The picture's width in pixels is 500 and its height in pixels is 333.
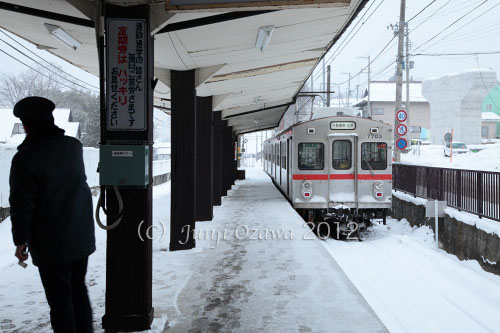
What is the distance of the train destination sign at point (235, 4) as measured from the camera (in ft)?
11.9

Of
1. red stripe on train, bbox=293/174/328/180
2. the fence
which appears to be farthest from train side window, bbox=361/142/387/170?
the fence

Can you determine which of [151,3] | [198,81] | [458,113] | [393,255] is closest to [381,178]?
[393,255]

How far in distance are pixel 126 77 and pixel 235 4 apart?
1.11 m

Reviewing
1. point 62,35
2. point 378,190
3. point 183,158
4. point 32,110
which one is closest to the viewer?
point 32,110

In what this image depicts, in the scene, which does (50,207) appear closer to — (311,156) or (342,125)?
(311,156)

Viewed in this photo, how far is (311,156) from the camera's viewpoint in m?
11.5

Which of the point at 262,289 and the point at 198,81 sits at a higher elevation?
the point at 198,81

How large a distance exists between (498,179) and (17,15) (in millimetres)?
8163

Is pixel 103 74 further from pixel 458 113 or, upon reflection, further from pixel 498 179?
pixel 458 113

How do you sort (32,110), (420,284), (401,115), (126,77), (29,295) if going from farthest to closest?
1. (401,115)
2. (420,284)
3. (29,295)
4. (126,77)
5. (32,110)

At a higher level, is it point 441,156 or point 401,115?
point 401,115

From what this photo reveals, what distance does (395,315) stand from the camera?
5.57 metres

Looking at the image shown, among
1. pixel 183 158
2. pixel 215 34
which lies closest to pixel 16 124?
pixel 183 158

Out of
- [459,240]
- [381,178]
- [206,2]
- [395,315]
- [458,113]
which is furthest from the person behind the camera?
[458,113]
